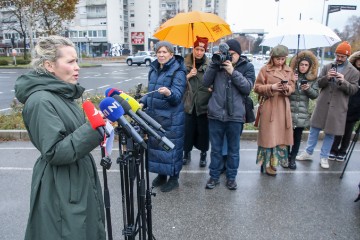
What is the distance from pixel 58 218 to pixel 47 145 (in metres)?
0.49

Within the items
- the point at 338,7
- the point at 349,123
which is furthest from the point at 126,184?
the point at 338,7

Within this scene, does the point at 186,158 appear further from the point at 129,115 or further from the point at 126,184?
the point at 129,115

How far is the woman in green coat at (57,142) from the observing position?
166cm

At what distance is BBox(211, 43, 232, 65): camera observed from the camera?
352 centimetres

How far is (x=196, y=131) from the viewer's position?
15.8 ft

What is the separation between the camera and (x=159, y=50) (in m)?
3.57

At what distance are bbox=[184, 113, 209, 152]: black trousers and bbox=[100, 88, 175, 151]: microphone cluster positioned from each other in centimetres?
285

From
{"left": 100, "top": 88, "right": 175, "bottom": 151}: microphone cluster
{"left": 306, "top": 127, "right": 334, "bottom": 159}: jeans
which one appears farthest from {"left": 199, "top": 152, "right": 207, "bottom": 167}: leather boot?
{"left": 100, "top": 88, "right": 175, "bottom": 151}: microphone cluster

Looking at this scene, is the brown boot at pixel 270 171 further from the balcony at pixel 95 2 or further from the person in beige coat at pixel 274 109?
the balcony at pixel 95 2

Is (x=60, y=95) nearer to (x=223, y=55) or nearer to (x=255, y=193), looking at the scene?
(x=223, y=55)

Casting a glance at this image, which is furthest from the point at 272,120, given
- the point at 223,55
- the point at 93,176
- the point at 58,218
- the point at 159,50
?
the point at 58,218

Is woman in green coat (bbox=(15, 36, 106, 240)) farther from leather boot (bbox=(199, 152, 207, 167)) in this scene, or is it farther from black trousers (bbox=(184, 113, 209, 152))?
leather boot (bbox=(199, 152, 207, 167))

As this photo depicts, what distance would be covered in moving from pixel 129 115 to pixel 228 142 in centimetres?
252

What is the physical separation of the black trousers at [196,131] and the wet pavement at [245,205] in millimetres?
409
